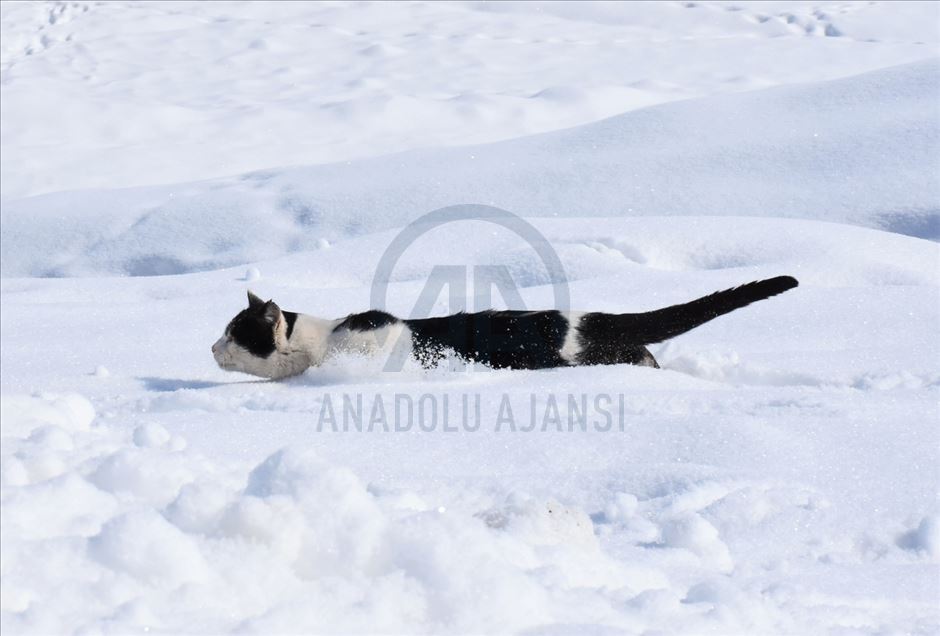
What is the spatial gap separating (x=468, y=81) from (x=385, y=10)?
5246 mm

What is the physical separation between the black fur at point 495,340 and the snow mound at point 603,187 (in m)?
3.77

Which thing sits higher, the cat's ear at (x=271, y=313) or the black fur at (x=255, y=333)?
the cat's ear at (x=271, y=313)

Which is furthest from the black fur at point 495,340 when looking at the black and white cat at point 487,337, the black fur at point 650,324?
the black fur at point 650,324

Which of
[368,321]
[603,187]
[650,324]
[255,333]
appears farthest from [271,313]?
[603,187]

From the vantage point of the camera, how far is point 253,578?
61.8 inches

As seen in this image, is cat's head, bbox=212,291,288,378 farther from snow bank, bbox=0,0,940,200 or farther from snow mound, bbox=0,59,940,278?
snow bank, bbox=0,0,940,200

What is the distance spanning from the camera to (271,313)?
3.71 m

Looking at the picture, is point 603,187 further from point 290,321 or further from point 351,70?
point 351,70

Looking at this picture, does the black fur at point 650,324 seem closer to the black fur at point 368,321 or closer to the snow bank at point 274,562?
the black fur at point 368,321

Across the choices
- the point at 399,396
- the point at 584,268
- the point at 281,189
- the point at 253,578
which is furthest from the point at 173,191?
the point at 253,578

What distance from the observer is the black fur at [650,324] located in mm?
3617

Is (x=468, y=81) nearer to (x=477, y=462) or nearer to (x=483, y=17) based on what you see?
(x=483, y=17)

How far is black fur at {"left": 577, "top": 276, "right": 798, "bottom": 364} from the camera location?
11.9 ft

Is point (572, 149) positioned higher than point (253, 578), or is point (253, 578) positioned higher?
Result: point (253, 578)
